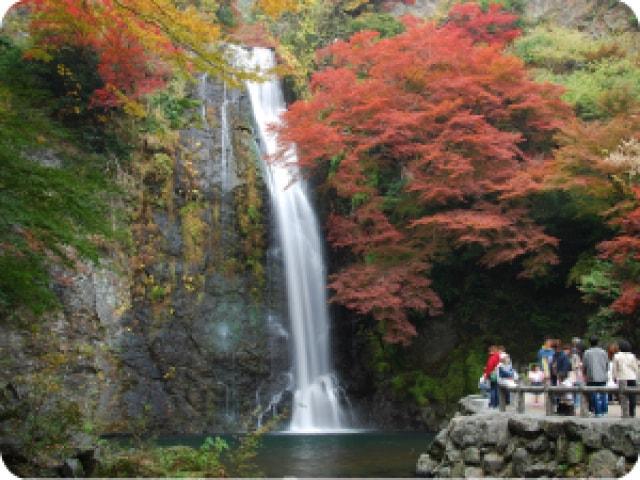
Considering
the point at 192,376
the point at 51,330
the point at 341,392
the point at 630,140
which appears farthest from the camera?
the point at 341,392

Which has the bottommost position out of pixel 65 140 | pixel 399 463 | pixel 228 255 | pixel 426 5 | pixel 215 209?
pixel 399 463

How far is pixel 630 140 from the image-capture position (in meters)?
13.6

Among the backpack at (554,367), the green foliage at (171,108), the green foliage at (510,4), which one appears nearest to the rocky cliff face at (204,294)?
the green foliage at (171,108)

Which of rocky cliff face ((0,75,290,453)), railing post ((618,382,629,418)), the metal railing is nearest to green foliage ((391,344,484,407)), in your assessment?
rocky cliff face ((0,75,290,453))

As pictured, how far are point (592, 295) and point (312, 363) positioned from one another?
319 inches

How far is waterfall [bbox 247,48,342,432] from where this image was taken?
1770 cm

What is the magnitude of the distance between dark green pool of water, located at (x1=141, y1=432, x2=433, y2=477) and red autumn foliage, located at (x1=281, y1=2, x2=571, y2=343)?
300 cm

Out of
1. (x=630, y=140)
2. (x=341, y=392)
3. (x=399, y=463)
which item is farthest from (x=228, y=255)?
(x=630, y=140)

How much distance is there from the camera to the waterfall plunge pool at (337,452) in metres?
10.5

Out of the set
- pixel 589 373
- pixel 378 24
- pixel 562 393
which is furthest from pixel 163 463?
pixel 378 24

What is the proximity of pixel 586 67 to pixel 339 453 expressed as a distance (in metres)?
16.1

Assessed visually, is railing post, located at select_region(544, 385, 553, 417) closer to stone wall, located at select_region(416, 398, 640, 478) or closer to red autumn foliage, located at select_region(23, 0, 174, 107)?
stone wall, located at select_region(416, 398, 640, 478)

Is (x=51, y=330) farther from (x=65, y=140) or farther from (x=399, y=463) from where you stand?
(x=399, y=463)

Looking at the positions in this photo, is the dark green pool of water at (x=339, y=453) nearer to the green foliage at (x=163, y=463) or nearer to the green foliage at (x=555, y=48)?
the green foliage at (x=163, y=463)
